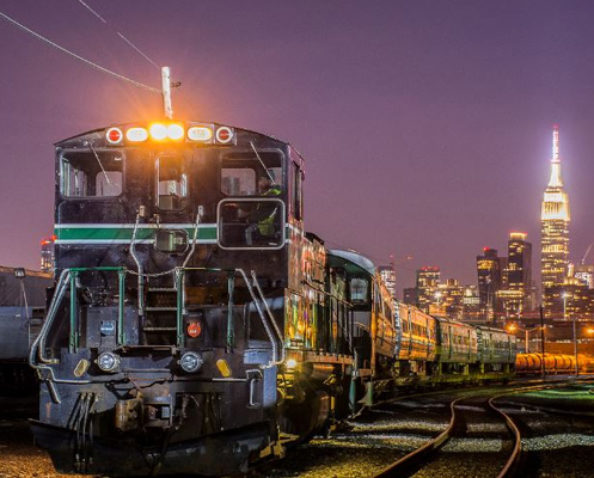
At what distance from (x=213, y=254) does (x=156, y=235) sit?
27.0 inches

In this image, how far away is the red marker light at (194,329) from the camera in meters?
9.29

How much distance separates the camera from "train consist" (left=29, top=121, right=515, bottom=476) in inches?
348

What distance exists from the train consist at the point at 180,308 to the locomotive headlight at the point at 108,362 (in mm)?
16

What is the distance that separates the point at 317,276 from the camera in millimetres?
12594

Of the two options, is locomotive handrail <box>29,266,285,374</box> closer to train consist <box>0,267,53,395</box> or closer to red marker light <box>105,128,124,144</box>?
red marker light <box>105,128,124,144</box>

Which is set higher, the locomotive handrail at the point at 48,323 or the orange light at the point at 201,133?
the orange light at the point at 201,133

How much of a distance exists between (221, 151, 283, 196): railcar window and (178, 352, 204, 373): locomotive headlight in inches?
84.4

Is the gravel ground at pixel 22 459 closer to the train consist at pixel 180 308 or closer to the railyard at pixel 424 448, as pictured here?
the railyard at pixel 424 448

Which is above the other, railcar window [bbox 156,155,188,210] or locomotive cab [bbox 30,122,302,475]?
railcar window [bbox 156,155,188,210]

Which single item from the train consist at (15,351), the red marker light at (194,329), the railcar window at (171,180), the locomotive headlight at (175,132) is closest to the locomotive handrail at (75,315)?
the red marker light at (194,329)

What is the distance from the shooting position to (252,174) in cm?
1030

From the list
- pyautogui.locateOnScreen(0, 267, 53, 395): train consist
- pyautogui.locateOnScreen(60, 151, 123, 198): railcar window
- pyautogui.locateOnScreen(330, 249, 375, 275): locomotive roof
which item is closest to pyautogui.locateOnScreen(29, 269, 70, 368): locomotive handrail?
pyautogui.locateOnScreen(60, 151, 123, 198): railcar window

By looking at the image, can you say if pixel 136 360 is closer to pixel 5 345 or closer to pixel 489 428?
pixel 489 428

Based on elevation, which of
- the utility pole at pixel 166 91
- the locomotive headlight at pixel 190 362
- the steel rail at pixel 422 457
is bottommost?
the steel rail at pixel 422 457
